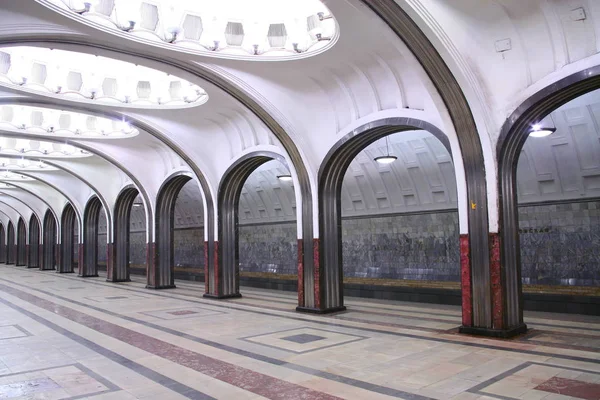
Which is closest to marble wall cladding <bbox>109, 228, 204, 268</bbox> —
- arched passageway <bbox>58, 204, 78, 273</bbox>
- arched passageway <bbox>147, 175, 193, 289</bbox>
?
arched passageway <bbox>147, 175, 193, 289</bbox>

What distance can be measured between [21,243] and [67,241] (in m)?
14.1

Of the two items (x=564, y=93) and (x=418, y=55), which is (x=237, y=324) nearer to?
(x=418, y=55)

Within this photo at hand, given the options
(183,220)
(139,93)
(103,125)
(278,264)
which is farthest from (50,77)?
(183,220)

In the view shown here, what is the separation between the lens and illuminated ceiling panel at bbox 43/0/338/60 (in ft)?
31.5

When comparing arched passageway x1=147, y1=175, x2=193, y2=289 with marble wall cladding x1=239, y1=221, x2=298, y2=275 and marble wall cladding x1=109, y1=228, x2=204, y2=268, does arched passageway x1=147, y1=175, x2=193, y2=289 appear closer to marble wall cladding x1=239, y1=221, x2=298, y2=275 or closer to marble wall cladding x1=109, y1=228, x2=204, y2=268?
marble wall cladding x1=239, y1=221, x2=298, y2=275

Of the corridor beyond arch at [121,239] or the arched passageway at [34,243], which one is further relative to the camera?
the arched passageway at [34,243]

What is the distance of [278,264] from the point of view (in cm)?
2027

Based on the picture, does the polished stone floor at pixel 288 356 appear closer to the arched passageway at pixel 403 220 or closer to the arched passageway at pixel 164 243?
the arched passageway at pixel 403 220

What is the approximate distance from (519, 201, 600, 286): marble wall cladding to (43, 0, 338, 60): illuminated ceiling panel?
711 cm

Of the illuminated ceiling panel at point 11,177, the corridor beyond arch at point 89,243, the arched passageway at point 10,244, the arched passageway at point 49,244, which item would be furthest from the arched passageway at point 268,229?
the arched passageway at point 10,244

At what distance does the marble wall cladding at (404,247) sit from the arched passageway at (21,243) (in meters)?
32.6

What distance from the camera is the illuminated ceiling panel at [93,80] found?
1260 cm

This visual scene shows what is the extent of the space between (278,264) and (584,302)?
11.8 metres

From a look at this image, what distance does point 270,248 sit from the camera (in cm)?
2067
